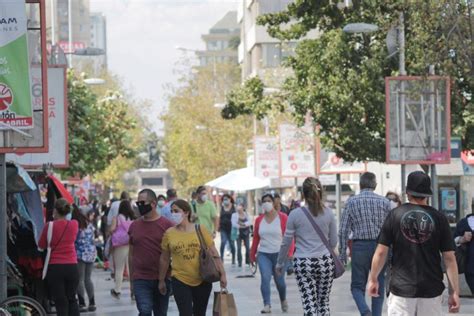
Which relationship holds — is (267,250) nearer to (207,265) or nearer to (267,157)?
(207,265)

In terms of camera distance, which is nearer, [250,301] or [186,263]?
[186,263]

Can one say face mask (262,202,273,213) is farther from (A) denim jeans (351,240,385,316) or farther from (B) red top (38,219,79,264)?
(B) red top (38,219,79,264)

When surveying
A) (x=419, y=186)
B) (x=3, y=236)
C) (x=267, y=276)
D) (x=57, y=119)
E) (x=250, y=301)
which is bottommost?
(x=250, y=301)

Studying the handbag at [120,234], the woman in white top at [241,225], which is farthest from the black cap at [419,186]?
the woman in white top at [241,225]

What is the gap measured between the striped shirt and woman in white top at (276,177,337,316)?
883 mm

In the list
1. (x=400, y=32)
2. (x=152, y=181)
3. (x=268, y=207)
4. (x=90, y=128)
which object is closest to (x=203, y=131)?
(x=90, y=128)

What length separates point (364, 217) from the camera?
47.6 feet

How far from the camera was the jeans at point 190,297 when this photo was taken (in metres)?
13.0

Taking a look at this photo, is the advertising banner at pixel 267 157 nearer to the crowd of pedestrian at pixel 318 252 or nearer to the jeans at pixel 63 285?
the crowd of pedestrian at pixel 318 252

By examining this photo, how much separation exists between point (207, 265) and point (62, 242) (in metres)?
2.82

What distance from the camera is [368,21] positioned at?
101 ft

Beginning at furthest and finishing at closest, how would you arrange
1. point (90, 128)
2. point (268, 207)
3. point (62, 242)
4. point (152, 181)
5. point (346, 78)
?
point (152, 181) < point (90, 128) < point (346, 78) < point (268, 207) < point (62, 242)

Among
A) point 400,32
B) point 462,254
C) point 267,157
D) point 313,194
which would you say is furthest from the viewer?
point 267,157

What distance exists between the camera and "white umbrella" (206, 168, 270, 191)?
41.9 metres
